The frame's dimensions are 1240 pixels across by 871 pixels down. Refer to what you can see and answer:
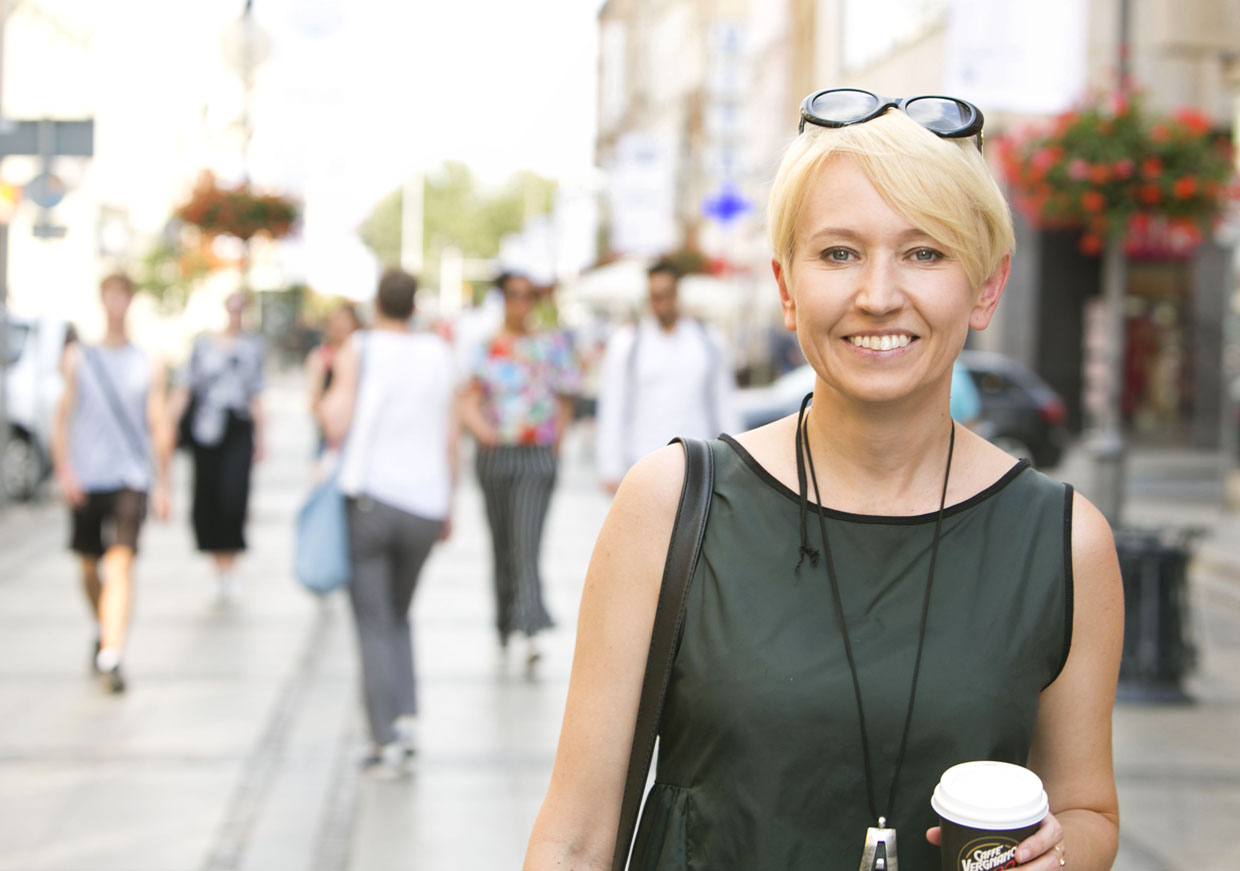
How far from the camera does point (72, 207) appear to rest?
33969 millimetres

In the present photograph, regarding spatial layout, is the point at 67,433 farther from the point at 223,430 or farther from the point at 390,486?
the point at 223,430

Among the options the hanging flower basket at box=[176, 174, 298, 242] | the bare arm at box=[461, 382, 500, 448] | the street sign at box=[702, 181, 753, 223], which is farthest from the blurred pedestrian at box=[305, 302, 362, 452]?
the street sign at box=[702, 181, 753, 223]

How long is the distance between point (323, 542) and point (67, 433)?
6.97 ft

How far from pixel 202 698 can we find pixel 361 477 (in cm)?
180

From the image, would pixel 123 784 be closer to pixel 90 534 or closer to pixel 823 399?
pixel 90 534

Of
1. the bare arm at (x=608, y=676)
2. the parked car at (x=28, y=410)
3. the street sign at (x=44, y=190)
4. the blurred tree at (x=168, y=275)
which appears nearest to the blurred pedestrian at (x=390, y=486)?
the bare arm at (x=608, y=676)

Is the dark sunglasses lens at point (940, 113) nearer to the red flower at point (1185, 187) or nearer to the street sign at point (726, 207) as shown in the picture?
the red flower at point (1185, 187)

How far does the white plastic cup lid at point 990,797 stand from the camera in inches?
64.6

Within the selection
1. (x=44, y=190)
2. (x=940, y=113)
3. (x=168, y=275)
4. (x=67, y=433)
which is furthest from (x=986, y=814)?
(x=168, y=275)

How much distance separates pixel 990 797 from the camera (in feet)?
5.41

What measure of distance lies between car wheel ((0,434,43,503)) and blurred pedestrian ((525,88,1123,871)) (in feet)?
48.8

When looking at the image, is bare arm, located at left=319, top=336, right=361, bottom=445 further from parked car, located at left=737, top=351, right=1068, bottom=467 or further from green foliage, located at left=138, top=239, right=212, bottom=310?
green foliage, located at left=138, top=239, right=212, bottom=310

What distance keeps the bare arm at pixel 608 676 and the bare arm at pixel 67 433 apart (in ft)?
20.1

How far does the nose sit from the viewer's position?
181 centimetres
